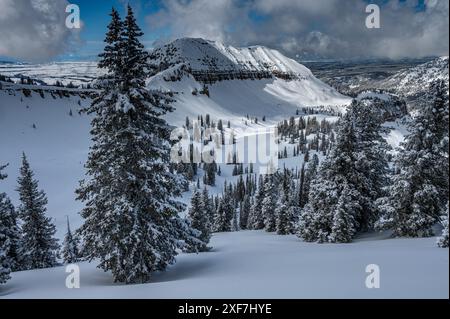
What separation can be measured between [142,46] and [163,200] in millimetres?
7073

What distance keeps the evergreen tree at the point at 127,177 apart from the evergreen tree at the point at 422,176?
11433 mm

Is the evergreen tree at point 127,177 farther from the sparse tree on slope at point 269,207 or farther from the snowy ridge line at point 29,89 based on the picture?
the snowy ridge line at point 29,89

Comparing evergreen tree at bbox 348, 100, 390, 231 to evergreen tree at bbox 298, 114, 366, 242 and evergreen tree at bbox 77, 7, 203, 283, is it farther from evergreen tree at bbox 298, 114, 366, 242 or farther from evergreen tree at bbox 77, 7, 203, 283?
evergreen tree at bbox 77, 7, 203, 283

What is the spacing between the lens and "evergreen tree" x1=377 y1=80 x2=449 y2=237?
13.2m

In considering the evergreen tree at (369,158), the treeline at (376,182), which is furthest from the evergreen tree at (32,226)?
the evergreen tree at (369,158)

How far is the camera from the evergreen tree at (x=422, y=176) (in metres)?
13.2

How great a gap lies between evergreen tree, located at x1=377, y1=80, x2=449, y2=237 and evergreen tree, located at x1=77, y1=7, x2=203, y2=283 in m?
11.4

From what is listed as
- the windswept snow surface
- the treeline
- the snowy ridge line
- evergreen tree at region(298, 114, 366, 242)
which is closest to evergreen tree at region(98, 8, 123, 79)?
the windswept snow surface

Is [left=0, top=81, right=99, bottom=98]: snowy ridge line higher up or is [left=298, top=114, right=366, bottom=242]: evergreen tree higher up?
[left=0, top=81, right=99, bottom=98]: snowy ridge line

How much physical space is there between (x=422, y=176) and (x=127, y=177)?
13.9 m
